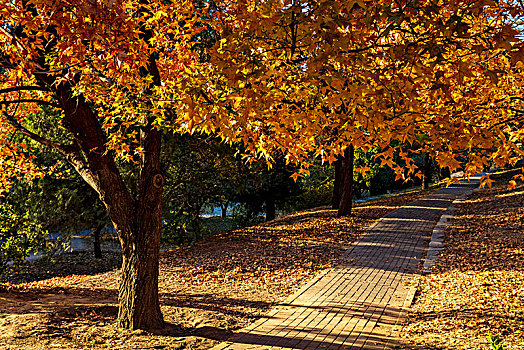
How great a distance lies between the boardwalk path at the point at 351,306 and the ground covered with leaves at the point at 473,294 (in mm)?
430

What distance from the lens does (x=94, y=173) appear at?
635 centimetres

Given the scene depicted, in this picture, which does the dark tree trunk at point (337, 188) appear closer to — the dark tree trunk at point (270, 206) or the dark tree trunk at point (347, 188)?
the dark tree trunk at point (347, 188)

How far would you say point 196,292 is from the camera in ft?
30.0

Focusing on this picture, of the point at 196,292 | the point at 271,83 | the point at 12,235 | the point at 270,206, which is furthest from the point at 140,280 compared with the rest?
the point at 270,206

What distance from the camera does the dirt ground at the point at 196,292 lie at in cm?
623

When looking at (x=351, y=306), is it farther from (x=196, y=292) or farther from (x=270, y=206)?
(x=270, y=206)

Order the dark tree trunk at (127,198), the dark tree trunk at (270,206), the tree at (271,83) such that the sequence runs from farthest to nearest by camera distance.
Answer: the dark tree trunk at (270,206) < the dark tree trunk at (127,198) < the tree at (271,83)

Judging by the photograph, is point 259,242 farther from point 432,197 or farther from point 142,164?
point 432,197

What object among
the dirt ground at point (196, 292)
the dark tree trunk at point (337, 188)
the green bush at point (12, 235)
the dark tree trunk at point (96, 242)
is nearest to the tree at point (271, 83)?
the dirt ground at point (196, 292)

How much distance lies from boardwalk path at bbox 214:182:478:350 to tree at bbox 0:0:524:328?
1995 millimetres

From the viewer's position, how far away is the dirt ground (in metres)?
6.23

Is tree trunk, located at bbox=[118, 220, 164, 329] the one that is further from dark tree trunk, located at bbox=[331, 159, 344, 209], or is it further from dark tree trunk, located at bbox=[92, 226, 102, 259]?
dark tree trunk, located at bbox=[331, 159, 344, 209]

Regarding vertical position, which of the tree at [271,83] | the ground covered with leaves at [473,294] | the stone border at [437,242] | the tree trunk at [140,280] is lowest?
the ground covered with leaves at [473,294]

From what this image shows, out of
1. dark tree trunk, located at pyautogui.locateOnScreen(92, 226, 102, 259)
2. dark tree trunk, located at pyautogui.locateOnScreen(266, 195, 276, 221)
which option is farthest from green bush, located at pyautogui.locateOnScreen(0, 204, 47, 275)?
dark tree trunk, located at pyautogui.locateOnScreen(266, 195, 276, 221)
